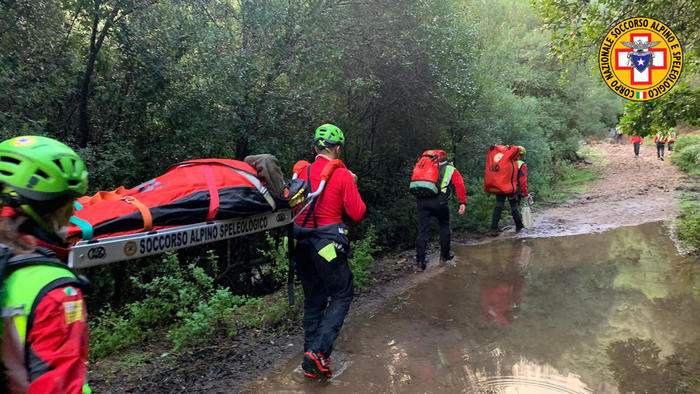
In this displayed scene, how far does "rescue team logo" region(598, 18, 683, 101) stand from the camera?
764 cm

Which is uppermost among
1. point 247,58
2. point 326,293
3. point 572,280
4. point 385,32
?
point 385,32

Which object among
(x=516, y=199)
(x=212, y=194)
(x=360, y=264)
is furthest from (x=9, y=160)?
(x=516, y=199)

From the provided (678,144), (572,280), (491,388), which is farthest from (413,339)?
(678,144)

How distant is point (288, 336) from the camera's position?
17.0 ft

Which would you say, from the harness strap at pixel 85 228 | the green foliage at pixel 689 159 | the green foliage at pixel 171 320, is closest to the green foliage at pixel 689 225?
the green foliage at pixel 689 159

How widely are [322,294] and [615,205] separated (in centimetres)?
1158

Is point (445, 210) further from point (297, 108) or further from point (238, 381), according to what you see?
point (238, 381)

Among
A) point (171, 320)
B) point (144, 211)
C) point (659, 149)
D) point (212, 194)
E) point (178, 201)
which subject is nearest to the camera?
point (144, 211)

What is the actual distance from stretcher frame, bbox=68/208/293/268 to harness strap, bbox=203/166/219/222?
3.1 inches

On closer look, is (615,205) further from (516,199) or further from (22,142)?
(22,142)

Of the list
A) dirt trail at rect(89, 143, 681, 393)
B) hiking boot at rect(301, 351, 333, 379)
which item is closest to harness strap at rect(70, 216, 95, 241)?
dirt trail at rect(89, 143, 681, 393)

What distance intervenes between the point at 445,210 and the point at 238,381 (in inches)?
189

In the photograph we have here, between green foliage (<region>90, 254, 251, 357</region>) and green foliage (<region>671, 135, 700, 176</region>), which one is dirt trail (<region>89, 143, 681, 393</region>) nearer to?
green foliage (<region>90, 254, 251, 357</region>)

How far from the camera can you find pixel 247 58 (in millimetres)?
6789
